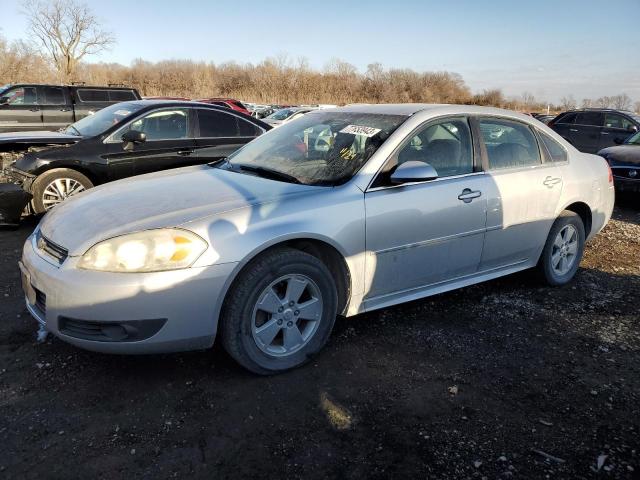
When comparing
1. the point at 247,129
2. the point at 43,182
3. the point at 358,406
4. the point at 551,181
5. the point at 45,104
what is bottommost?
the point at 358,406

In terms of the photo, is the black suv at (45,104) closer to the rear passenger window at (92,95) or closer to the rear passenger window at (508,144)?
the rear passenger window at (92,95)

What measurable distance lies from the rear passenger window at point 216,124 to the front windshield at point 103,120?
826mm

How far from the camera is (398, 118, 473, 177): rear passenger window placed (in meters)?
3.42

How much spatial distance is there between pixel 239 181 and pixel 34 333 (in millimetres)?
1716

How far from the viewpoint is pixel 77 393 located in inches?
106

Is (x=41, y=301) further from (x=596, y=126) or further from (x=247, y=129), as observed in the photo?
(x=596, y=126)

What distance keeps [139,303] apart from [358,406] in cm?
125

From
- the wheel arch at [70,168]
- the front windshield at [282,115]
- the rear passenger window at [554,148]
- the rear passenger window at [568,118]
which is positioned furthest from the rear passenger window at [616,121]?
the wheel arch at [70,168]

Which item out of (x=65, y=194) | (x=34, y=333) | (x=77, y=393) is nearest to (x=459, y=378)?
Result: (x=77, y=393)

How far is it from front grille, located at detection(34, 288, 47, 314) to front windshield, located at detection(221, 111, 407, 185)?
1.58m

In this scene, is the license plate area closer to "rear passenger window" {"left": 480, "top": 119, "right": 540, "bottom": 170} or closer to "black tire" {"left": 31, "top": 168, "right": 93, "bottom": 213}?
"rear passenger window" {"left": 480, "top": 119, "right": 540, "bottom": 170}

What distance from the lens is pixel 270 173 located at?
3.43m

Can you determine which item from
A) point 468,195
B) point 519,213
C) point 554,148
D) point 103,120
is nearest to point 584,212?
point 554,148

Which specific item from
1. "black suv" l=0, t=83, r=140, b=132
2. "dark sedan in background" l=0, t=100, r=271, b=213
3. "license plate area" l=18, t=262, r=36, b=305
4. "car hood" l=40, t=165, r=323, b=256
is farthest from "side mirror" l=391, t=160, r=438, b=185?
"black suv" l=0, t=83, r=140, b=132
